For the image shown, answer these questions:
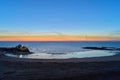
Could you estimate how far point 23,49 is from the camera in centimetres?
5988

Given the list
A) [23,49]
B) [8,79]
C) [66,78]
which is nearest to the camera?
[8,79]

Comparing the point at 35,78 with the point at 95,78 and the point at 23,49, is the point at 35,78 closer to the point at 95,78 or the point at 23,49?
the point at 95,78

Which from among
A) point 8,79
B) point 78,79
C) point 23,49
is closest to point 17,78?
point 8,79

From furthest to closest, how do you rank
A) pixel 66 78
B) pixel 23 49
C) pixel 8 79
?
pixel 23 49
pixel 66 78
pixel 8 79

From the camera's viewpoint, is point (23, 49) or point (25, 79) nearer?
point (25, 79)

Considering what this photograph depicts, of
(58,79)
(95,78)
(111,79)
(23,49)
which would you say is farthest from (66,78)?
(23,49)

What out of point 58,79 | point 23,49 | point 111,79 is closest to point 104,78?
point 111,79

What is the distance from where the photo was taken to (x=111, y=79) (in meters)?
15.7

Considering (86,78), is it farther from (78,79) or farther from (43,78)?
(43,78)

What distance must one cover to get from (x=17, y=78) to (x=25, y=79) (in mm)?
762

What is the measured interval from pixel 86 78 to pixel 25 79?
4415mm

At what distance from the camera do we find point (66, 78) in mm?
16109

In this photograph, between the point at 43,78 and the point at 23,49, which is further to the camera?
the point at 23,49

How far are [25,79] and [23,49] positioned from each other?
4525cm
